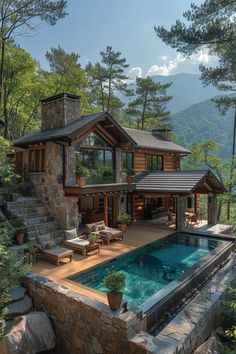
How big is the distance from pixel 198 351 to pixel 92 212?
10410 mm

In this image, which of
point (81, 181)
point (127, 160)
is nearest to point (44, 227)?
point (81, 181)

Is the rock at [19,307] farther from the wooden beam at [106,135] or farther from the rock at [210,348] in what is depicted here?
the wooden beam at [106,135]

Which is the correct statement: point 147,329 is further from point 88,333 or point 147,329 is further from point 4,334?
point 4,334

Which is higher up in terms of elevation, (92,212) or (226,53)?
(226,53)

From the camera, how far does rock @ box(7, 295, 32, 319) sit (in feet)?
22.1

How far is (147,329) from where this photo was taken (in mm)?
6086

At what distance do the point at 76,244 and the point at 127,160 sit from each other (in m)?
8.38

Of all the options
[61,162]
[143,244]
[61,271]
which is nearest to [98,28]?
[61,162]

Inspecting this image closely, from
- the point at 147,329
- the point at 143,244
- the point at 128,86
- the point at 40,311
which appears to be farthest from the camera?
the point at 128,86

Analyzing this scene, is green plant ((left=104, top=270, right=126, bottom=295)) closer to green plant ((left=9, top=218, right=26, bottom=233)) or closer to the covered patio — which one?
green plant ((left=9, top=218, right=26, bottom=233))

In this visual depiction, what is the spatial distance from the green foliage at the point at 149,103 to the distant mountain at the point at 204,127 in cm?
2300

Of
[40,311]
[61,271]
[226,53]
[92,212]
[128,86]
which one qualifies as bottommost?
[40,311]

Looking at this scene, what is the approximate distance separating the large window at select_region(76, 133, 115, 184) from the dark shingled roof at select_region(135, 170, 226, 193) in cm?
262

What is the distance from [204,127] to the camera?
7088 centimetres
